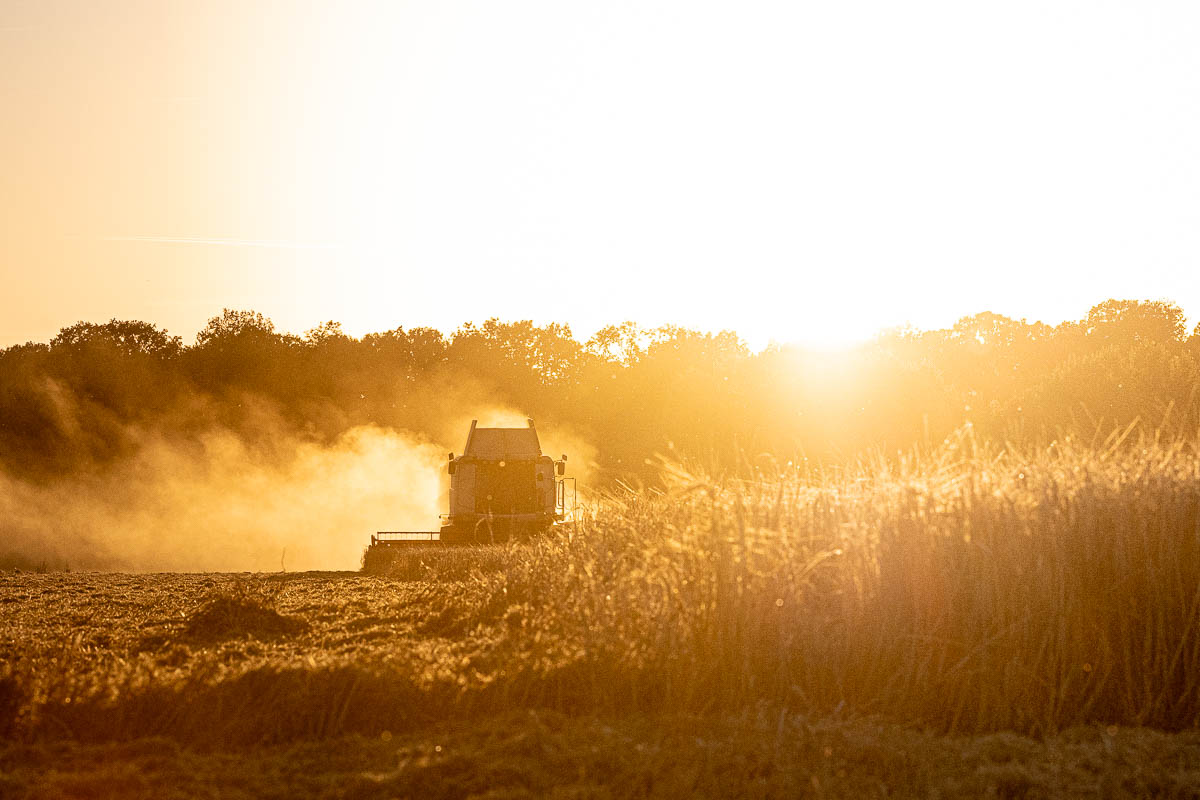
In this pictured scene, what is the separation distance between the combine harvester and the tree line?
7606 mm

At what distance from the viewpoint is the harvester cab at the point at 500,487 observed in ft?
84.4

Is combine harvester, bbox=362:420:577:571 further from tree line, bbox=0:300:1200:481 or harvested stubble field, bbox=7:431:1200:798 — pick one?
harvested stubble field, bbox=7:431:1200:798

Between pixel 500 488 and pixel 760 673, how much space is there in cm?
1868

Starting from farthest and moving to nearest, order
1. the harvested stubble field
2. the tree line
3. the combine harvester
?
the tree line → the combine harvester → the harvested stubble field

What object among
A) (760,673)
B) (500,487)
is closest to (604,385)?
(500,487)

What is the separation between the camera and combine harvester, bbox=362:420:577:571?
25.6 metres

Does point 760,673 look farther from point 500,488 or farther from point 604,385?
point 604,385

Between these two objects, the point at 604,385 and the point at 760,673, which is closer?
the point at 760,673

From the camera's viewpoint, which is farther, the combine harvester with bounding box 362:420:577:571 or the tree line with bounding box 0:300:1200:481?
the tree line with bounding box 0:300:1200:481

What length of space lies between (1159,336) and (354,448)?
43585 mm

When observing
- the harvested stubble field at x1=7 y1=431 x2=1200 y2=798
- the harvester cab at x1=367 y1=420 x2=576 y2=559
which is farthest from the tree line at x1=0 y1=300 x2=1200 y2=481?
the harvested stubble field at x1=7 y1=431 x2=1200 y2=798

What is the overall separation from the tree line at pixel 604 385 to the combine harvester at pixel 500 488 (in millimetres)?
7606

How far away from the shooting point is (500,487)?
86.0ft

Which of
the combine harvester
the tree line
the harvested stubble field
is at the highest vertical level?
the tree line
